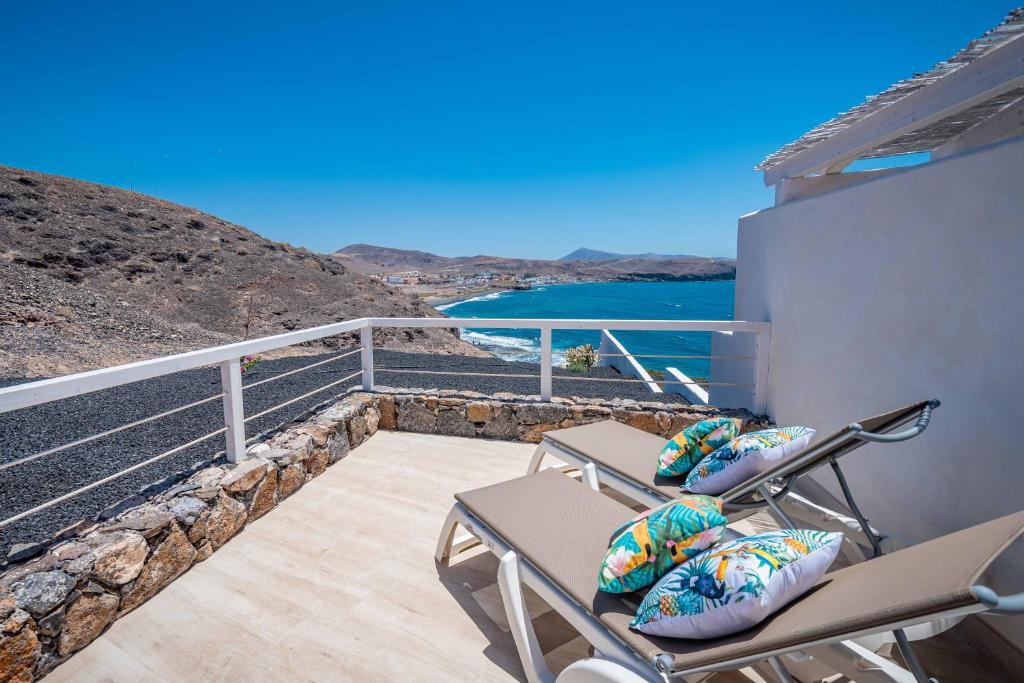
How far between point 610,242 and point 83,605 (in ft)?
117

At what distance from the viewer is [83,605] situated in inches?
74.3

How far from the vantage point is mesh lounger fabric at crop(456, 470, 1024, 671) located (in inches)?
36.3

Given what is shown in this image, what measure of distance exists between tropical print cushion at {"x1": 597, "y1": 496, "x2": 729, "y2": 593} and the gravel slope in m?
2.66

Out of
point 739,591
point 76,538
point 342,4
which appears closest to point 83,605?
point 76,538

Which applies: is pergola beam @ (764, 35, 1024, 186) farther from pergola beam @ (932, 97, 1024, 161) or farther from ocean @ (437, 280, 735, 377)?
ocean @ (437, 280, 735, 377)

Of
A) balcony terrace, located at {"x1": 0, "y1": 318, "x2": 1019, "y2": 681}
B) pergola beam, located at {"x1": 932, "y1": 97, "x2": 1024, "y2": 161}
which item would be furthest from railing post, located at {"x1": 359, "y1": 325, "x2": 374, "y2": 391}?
pergola beam, located at {"x1": 932, "y1": 97, "x2": 1024, "y2": 161}

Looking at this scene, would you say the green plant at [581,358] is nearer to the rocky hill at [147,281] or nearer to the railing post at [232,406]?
the rocky hill at [147,281]

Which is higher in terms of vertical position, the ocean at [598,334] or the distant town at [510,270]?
the distant town at [510,270]

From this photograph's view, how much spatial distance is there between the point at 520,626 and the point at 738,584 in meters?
0.86

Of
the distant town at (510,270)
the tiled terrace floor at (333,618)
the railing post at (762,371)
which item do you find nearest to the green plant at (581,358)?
the railing post at (762,371)

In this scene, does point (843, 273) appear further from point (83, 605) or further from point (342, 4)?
point (342, 4)

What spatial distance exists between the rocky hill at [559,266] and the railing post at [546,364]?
171ft

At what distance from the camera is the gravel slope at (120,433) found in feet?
8.69

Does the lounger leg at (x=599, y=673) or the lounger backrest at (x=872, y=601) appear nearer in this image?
the lounger backrest at (x=872, y=601)
